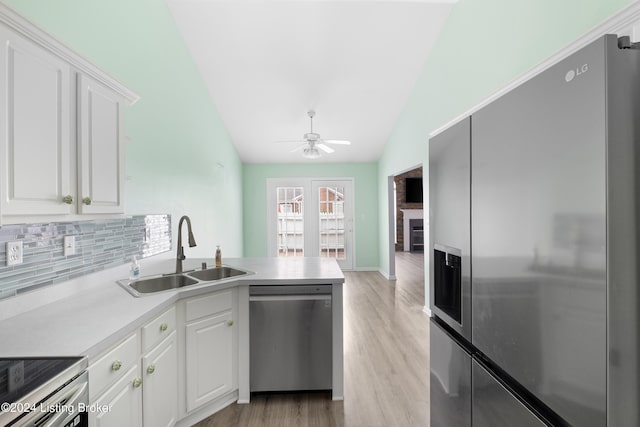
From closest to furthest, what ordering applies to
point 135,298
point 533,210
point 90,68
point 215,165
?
point 533,210 < point 90,68 < point 135,298 < point 215,165


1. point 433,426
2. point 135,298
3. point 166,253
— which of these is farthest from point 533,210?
point 166,253

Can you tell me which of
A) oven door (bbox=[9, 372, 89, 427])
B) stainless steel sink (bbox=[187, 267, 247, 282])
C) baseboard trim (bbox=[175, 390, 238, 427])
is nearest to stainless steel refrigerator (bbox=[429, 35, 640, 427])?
oven door (bbox=[9, 372, 89, 427])

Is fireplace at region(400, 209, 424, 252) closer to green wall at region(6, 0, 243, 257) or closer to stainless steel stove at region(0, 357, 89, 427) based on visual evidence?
green wall at region(6, 0, 243, 257)

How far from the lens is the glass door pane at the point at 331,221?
6.45 metres

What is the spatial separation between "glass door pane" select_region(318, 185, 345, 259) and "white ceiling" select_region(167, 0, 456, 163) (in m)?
1.72

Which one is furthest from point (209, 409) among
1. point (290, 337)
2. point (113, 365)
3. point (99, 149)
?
point (99, 149)

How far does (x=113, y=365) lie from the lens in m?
1.16

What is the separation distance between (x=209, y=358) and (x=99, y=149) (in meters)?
1.36

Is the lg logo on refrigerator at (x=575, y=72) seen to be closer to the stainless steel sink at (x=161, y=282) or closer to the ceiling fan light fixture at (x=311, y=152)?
the stainless steel sink at (x=161, y=282)

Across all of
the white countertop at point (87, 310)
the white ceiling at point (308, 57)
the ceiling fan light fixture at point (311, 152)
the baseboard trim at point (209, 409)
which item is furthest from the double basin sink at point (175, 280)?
the white ceiling at point (308, 57)

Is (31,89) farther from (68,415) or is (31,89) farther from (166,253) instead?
(166,253)

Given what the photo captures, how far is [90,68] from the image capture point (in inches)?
52.5

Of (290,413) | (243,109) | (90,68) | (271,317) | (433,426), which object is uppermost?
(243,109)

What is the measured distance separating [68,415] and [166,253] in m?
2.09
